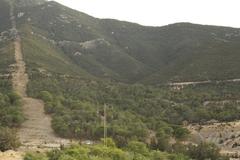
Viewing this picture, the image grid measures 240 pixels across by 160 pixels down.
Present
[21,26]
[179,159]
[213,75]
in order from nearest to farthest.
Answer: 1. [179,159]
2. [213,75]
3. [21,26]

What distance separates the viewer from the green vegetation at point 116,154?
174ft

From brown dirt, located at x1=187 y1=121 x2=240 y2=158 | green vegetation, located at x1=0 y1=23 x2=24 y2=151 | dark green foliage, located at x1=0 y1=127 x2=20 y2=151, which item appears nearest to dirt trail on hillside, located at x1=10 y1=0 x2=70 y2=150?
green vegetation, located at x1=0 y1=23 x2=24 y2=151

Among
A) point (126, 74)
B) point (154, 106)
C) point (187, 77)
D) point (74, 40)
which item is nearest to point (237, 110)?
Result: point (154, 106)

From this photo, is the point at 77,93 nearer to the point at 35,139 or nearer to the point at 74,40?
the point at 35,139

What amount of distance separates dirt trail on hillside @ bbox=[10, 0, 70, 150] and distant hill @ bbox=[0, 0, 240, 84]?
1211 cm

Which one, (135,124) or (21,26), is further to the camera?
(21,26)

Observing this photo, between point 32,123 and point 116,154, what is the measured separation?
130 ft

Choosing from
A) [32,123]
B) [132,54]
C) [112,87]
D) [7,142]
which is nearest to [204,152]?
[7,142]

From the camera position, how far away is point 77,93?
118438 mm

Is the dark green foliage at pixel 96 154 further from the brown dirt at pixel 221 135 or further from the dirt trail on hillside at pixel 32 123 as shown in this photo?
the brown dirt at pixel 221 135

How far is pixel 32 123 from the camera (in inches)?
3718

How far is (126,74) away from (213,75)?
1316 inches

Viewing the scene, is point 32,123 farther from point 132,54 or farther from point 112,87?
point 132,54

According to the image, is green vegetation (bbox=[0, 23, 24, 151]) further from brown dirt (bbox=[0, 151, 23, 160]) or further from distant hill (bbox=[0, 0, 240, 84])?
distant hill (bbox=[0, 0, 240, 84])
